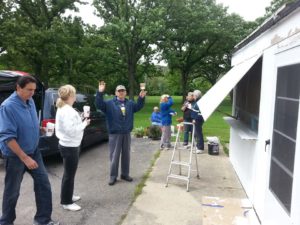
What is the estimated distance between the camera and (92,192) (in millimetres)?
5945

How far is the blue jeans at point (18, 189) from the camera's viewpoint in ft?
12.9

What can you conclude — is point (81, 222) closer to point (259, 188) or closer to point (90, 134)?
point (259, 188)

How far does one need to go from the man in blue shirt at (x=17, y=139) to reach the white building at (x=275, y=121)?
2.33 m

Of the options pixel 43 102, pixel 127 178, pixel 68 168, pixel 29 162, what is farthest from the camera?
pixel 43 102

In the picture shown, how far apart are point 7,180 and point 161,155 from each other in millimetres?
5563

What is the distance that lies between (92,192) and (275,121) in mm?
3368

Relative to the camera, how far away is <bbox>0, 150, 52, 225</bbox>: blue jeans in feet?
12.9

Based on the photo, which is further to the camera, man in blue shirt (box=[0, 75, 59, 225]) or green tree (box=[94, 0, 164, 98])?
green tree (box=[94, 0, 164, 98])

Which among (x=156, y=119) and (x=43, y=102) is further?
(x=156, y=119)

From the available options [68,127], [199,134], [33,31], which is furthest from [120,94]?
[33,31]

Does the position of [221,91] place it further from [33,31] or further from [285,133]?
[33,31]

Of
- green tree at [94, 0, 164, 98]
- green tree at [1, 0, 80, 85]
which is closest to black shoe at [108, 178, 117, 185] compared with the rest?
green tree at [1, 0, 80, 85]

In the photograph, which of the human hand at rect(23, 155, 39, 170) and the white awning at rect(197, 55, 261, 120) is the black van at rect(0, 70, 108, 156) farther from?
the white awning at rect(197, 55, 261, 120)

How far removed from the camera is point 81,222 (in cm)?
464
